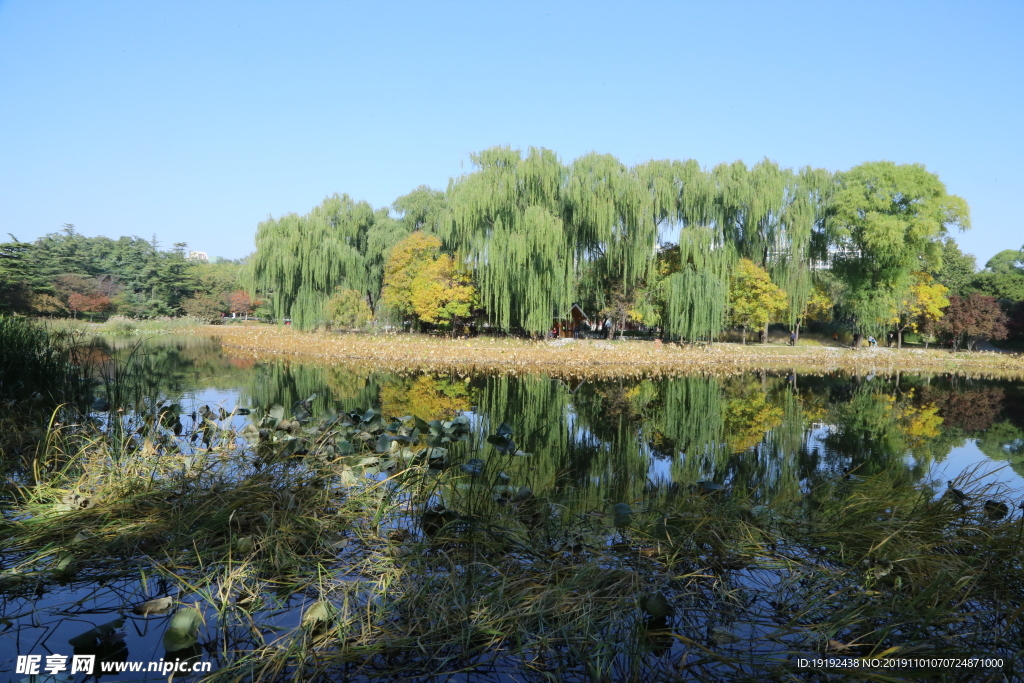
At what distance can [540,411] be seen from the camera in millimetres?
9211

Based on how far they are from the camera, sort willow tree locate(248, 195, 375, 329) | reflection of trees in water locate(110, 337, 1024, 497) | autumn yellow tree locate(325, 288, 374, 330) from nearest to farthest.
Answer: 1. reflection of trees in water locate(110, 337, 1024, 497)
2. willow tree locate(248, 195, 375, 329)
3. autumn yellow tree locate(325, 288, 374, 330)

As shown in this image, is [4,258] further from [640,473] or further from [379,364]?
[640,473]

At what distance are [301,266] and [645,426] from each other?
20169 mm

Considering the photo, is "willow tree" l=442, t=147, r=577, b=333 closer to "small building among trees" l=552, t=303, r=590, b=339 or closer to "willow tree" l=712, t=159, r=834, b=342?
"small building among trees" l=552, t=303, r=590, b=339

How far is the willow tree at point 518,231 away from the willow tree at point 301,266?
6.34m

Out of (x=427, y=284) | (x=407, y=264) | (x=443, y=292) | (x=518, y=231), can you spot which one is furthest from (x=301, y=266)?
(x=518, y=231)

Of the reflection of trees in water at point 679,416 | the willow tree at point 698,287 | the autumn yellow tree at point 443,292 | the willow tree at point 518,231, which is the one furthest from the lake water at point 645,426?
the autumn yellow tree at point 443,292

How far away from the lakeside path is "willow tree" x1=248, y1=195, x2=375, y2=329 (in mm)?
1565

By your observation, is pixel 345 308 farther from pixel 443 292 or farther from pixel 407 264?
pixel 443 292

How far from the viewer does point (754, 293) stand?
85.6 ft

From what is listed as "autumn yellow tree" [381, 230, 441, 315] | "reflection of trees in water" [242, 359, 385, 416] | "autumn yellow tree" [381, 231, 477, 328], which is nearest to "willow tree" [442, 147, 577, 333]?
"autumn yellow tree" [381, 231, 477, 328]

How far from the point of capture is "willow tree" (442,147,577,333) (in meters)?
19.9

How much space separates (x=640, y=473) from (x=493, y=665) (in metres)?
3.40

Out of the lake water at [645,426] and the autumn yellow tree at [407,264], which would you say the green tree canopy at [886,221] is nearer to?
the lake water at [645,426]
